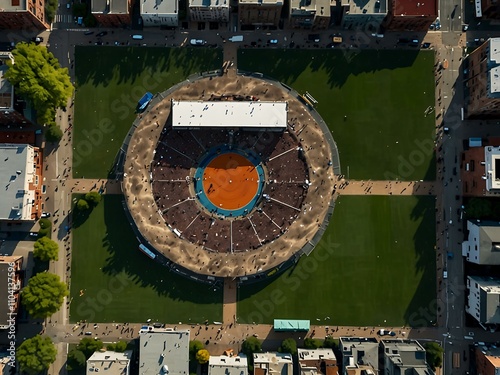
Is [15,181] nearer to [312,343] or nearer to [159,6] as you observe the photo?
[159,6]

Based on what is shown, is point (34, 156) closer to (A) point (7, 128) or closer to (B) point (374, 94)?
(A) point (7, 128)

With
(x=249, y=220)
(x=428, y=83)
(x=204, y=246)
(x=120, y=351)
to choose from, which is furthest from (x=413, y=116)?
(x=120, y=351)

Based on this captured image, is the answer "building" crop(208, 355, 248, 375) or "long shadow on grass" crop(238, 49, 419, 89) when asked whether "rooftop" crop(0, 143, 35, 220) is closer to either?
"building" crop(208, 355, 248, 375)

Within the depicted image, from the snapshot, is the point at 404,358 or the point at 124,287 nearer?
the point at 404,358

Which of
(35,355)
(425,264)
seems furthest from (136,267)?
(425,264)

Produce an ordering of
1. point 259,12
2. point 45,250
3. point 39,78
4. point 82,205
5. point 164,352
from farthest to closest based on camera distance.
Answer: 1. point 259,12
2. point 82,205
3. point 45,250
4. point 164,352
5. point 39,78

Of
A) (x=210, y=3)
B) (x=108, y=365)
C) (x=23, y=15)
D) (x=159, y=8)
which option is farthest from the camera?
(x=159, y=8)

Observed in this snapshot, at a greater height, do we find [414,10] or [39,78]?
[414,10]
